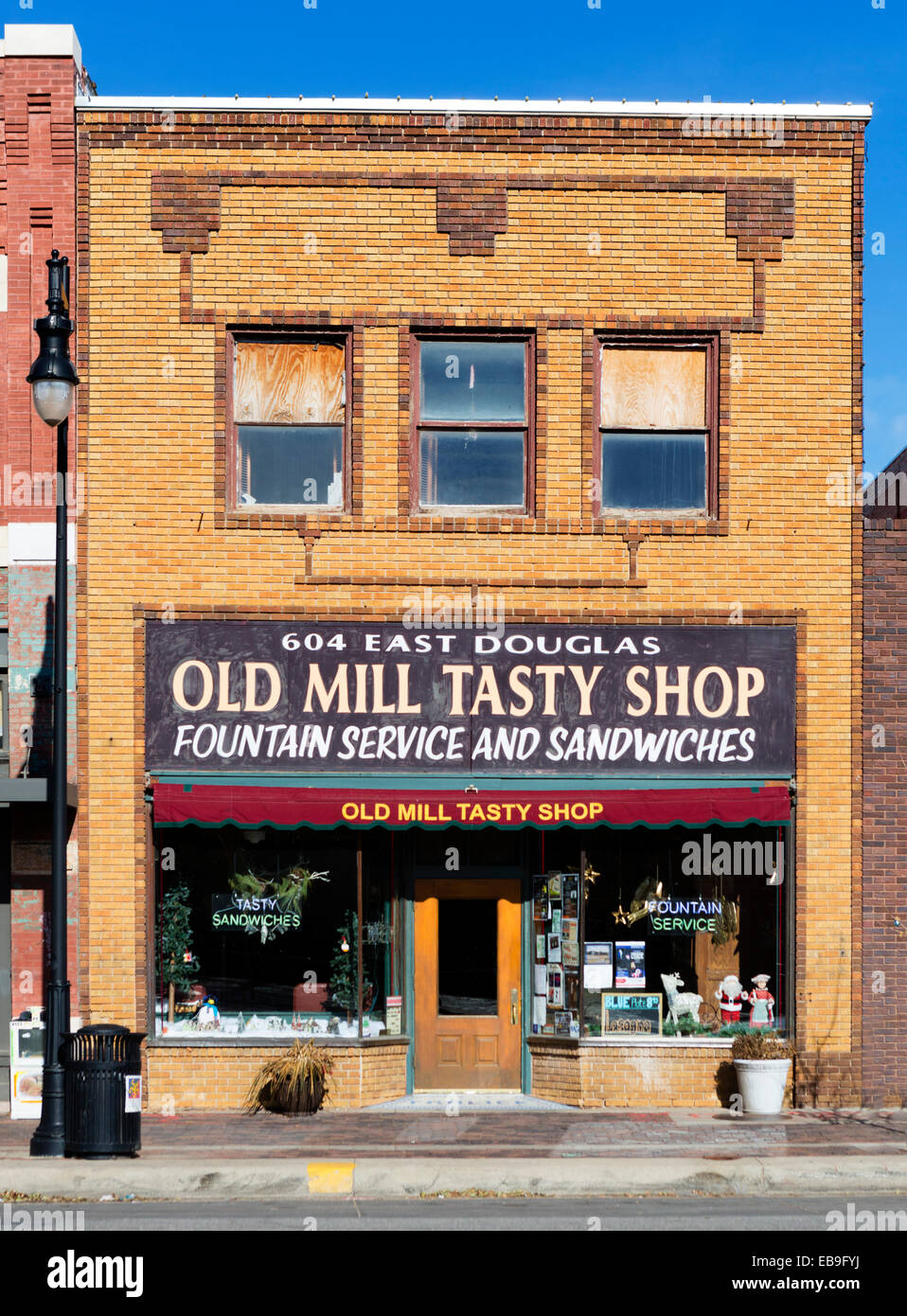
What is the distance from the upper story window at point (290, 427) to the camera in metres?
15.6

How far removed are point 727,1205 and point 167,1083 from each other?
247 inches

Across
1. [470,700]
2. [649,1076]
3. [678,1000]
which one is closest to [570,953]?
[678,1000]

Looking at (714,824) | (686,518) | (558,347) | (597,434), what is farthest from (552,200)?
(714,824)

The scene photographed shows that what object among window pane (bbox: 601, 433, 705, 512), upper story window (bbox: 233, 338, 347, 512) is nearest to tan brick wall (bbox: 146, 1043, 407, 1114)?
upper story window (bbox: 233, 338, 347, 512)

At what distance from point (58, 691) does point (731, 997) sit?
25.4 ft

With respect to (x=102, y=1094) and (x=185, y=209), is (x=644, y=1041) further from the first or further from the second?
(x=185, y=209)

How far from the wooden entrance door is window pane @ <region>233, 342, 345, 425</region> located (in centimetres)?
531

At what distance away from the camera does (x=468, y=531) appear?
608 inches

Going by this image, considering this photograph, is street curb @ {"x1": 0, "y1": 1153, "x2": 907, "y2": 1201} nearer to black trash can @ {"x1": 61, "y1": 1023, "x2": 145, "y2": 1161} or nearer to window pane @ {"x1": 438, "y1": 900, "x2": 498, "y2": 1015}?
black trash can @ {"x1": 61, "y1": 1023, "x2": 145, "y2": 1161}

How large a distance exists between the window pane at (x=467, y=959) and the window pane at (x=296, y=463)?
4710mm

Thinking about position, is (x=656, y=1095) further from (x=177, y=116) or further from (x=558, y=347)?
(x=177, y=116)

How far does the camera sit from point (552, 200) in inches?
615

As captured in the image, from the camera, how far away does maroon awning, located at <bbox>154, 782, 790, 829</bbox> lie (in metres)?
14.8

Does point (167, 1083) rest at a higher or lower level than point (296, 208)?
lower
